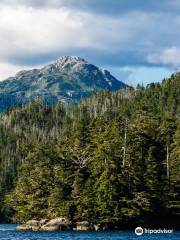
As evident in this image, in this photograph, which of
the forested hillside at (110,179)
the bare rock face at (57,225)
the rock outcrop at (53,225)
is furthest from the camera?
the rock outcrop at (53,225)

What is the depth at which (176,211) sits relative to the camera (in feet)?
367

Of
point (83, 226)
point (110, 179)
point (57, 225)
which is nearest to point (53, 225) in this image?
point (57, 225)

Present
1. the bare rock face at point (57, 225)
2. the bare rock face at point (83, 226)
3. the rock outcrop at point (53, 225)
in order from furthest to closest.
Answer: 1. the rock outcrop at point (53, 225)
2. the bare rock face at point (57, 225)
3. the bare rock face at point (83, 226)

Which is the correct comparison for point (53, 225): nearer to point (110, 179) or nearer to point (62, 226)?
point (62, 226)

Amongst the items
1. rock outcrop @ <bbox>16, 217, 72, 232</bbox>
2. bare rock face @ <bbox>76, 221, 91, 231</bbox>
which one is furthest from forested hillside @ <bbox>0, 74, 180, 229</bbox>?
rock outcrop @ <bbox>16, 217, 72, 232</bbox>

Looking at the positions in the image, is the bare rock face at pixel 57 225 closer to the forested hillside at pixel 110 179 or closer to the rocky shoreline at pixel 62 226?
the rocky shoreline at pixel 62 226

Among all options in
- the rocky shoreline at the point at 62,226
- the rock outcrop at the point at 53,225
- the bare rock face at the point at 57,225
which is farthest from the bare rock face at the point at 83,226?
the bare rock face at the point at 57,225

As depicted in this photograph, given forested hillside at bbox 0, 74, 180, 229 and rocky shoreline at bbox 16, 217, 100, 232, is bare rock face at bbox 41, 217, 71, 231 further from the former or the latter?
forested hillside at bbox 0, 74, 180, 229

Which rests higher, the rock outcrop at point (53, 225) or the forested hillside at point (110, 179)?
the forested hillside at point (110, 179)

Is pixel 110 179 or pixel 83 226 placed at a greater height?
pixel 110 179

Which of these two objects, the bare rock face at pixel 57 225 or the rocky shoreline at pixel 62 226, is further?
the bare rock face at pixel 57 225

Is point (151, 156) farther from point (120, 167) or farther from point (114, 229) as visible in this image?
point (114, 229)

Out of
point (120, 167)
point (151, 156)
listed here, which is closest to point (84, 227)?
point (120, 167)

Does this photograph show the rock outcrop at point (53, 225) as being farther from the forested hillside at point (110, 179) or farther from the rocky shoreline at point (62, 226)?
the forested hillside at point (110, 179)
